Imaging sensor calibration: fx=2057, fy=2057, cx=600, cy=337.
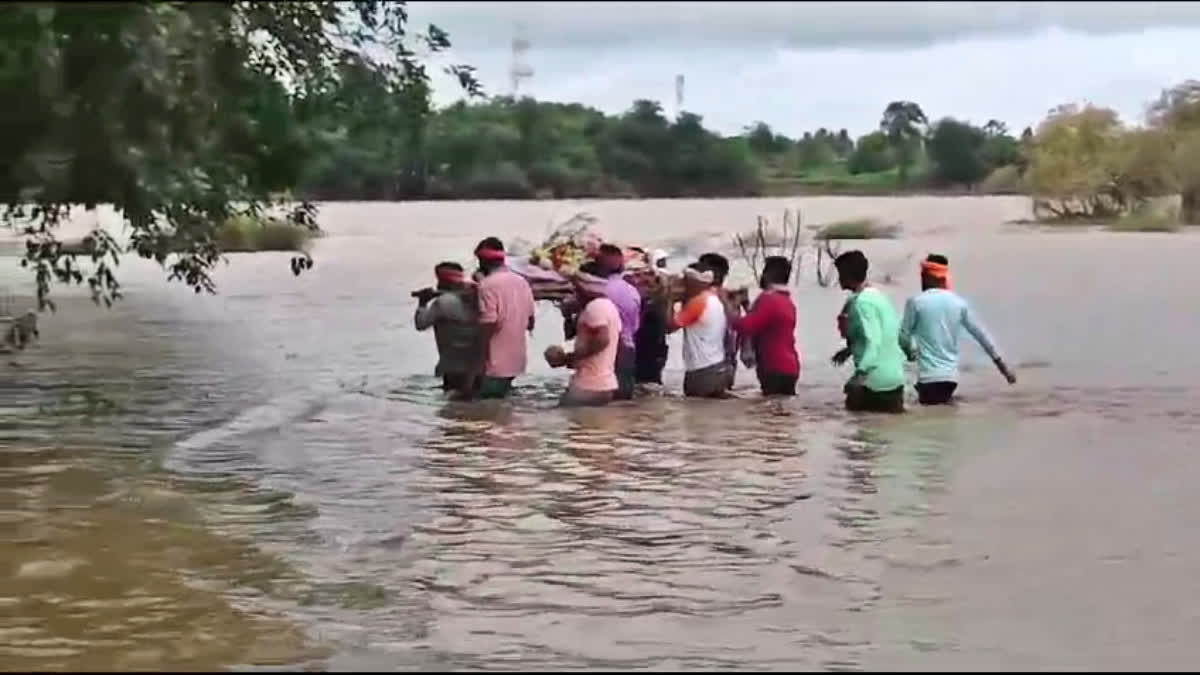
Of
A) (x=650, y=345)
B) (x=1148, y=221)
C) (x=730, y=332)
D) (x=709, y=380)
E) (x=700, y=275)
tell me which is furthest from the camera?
(x=1148, y=221)

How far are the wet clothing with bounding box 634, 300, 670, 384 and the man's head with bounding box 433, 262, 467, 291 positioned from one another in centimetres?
160

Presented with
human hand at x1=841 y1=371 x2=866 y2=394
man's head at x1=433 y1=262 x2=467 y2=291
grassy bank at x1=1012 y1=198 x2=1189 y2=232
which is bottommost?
grassy bank at x1=1012 y1=198 x2=1189 y2=232

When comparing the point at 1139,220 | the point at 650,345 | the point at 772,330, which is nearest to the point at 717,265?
the point at 772,330

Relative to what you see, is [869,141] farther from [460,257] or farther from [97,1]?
[97,1]

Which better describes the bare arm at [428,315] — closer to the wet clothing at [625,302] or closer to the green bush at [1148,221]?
the wet clothing at [625,302]

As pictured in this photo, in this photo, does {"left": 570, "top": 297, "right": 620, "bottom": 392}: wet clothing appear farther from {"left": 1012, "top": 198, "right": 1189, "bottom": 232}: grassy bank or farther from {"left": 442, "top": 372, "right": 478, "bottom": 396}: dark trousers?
{"left": 1012, "top": 198, "right": 1189, "bottom": 232}: grassy bank

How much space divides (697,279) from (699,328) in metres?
0.44

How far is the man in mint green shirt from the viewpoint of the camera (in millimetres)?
16219

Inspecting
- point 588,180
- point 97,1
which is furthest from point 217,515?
point 588,180

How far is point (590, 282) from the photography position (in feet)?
54.2

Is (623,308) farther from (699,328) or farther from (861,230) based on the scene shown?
(861,230)

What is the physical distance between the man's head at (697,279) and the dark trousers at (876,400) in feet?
4.88

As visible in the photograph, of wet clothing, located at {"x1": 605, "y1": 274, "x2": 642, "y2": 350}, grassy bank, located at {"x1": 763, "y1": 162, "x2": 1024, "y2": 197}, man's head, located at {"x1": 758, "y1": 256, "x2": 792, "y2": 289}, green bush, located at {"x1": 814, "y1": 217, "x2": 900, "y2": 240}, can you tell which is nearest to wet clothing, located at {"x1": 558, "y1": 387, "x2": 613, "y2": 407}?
wet clothing, located at {"x1": 605, "y1": 274, "x2": 642, "y2": 350}

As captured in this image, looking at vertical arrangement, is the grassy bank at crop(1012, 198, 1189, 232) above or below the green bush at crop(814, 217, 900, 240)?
above
